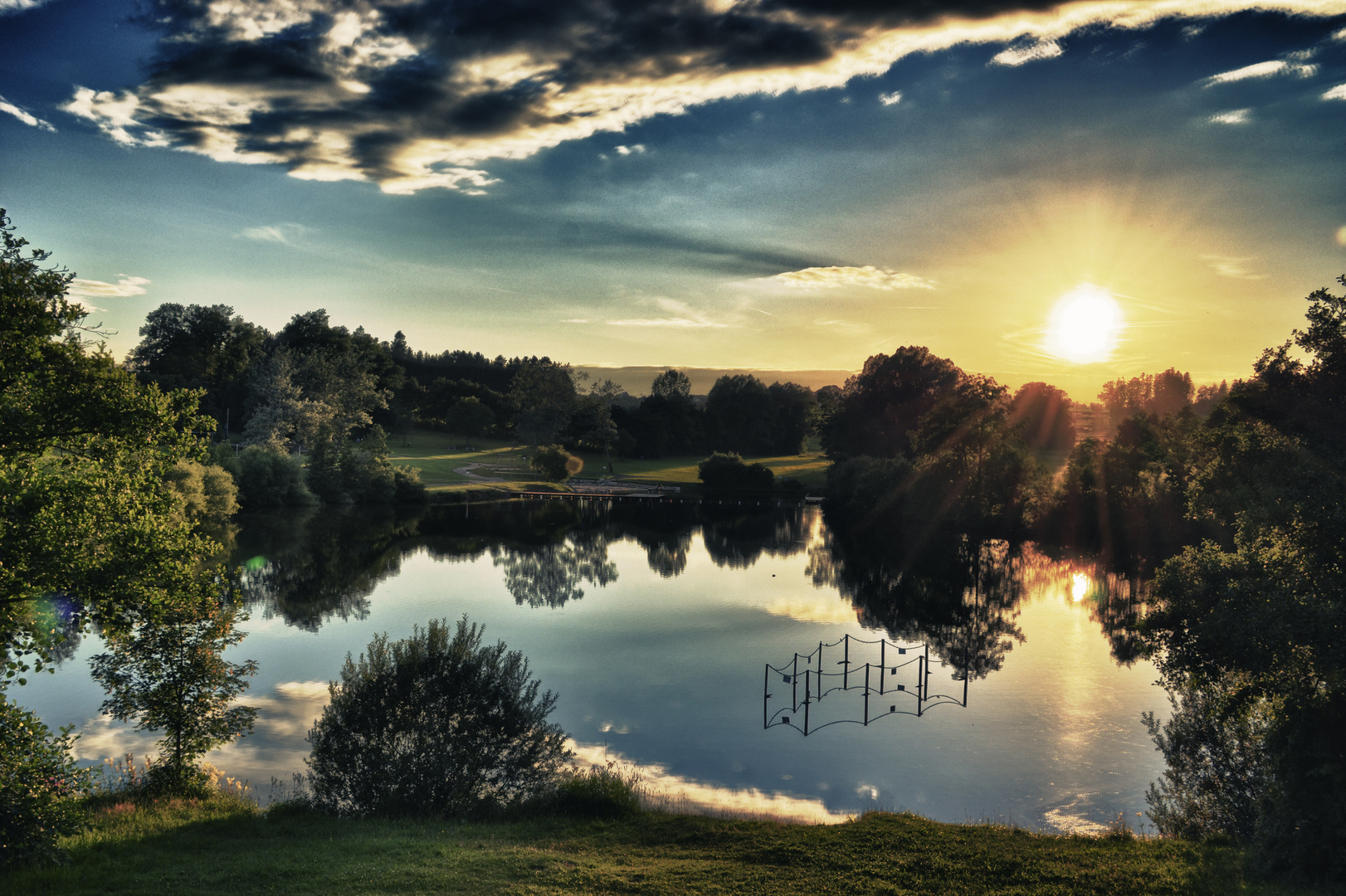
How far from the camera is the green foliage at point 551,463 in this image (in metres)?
93.4

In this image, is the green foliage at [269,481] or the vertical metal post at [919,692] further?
the green foliage at [269,481]

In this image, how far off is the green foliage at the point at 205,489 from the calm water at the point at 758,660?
8.26 ft

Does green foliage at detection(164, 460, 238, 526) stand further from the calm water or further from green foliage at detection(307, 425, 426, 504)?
green foliage at detection(307, 425, 426, 504)

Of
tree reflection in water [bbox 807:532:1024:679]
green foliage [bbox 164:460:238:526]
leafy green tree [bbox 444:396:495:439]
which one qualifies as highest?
leafy green tree [bbox 444:396:495:439]

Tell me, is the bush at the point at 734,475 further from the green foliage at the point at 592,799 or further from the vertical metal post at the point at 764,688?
the green foliage at the point at 592,799

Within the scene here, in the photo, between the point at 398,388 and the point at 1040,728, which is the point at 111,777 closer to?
the point at 1040,728

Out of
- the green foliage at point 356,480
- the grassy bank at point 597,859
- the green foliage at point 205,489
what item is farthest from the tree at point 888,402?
the grassy bank at point 597,859

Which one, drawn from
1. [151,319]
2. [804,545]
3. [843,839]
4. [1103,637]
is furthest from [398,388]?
[843,839]

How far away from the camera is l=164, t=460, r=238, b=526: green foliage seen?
51.0m

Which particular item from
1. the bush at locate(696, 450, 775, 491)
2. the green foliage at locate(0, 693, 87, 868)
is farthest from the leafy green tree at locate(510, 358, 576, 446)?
the green foliage at locate(0, 693, 87, 868)

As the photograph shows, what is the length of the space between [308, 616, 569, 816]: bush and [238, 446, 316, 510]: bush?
191ft

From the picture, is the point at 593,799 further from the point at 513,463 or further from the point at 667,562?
the point at 513,463

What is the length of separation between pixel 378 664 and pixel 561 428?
83985 mm

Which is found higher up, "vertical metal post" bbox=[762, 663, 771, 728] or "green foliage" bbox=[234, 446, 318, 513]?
"green foliage" bbox=[234, 446, 318, 513]
